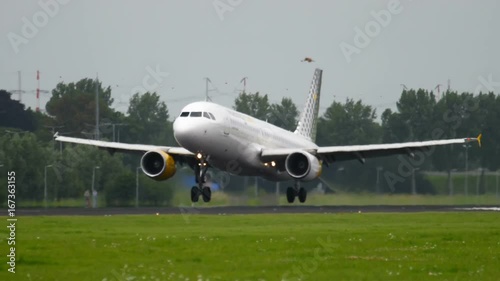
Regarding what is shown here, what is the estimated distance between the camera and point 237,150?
175 ft

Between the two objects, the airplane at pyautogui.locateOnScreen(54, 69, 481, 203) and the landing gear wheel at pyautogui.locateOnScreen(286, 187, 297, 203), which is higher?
the airplane at pyautogui.locateOnScreen(54, 69, 481, 203)

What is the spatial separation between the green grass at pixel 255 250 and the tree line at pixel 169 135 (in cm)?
2439

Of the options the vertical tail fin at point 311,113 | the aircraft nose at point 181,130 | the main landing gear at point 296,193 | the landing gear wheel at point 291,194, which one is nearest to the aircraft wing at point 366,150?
the main landing gear at point 296,193

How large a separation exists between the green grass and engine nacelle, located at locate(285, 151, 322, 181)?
12331 mm

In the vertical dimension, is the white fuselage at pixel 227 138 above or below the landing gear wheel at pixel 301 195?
above

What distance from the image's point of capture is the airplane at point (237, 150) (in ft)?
166

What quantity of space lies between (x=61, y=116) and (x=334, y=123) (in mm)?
26387

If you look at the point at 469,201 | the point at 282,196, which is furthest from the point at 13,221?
the point at 469,201

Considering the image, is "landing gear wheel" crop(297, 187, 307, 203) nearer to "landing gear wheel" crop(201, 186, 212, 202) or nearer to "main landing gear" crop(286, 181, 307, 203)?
"main landing gear" crop(286, 181, 307, 203)

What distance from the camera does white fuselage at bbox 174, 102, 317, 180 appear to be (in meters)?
50.0

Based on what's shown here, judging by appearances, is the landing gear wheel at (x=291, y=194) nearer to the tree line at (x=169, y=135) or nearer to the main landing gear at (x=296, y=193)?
the main landing gear at (x=296, y=193)

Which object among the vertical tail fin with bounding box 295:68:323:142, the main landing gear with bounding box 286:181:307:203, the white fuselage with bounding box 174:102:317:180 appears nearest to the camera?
the white fuselage with bounding box 174:102:317:180

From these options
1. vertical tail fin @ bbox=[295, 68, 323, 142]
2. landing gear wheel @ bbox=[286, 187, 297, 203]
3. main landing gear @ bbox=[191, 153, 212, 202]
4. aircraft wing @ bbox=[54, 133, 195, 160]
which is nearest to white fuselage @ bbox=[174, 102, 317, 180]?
main landing gear @ bbox=[191, 153, 212, 202]

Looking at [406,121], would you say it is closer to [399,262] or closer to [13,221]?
[13,221]
